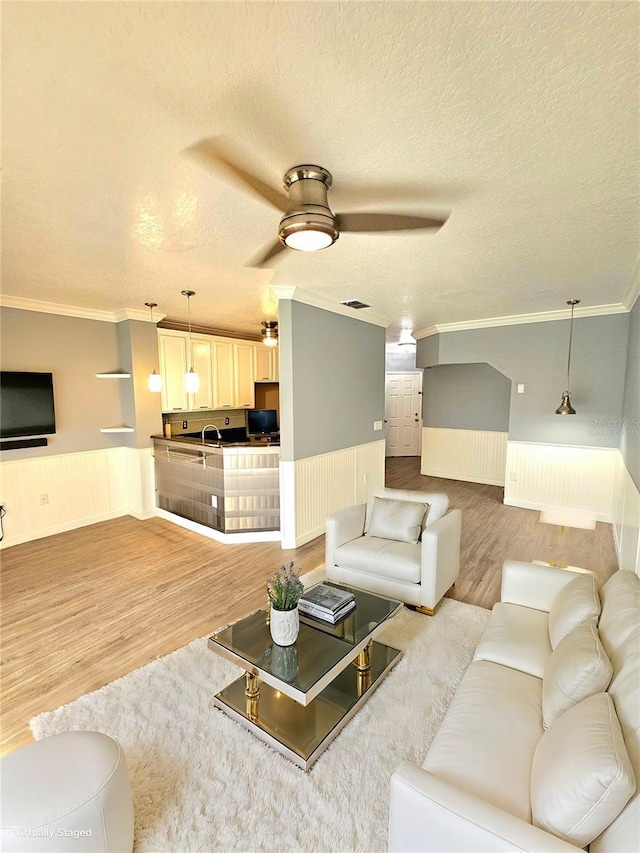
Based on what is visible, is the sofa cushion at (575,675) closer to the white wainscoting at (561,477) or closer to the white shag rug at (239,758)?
the white shag rug at (239,758)

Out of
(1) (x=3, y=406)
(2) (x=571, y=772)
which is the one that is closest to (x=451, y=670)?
(2) (x=571, y=772)

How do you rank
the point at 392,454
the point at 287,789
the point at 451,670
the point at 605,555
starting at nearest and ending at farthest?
1. the point at 287,789
2. the point at 451,670
3. the point at 605,555
4. the point at 392,454

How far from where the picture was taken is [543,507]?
554 centimetres

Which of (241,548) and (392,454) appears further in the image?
(392,454)

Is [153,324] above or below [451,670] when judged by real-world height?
above

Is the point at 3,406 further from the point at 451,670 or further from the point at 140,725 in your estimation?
the point at 451,670

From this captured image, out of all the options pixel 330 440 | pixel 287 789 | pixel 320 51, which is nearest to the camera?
pixel 320 51

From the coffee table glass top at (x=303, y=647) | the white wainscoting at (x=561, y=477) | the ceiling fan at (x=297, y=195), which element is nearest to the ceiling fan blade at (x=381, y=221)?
the ceiling fan at (x=297, y=195)

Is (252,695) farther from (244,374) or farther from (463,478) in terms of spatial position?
(463,478)

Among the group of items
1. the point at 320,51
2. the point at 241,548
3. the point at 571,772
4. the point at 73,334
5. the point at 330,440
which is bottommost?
the point at 241,548

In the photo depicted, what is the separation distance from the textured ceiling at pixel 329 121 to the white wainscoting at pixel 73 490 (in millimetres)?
2534

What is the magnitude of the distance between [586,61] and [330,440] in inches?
148

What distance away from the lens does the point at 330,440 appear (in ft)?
15.3

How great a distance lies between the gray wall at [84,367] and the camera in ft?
14.1
